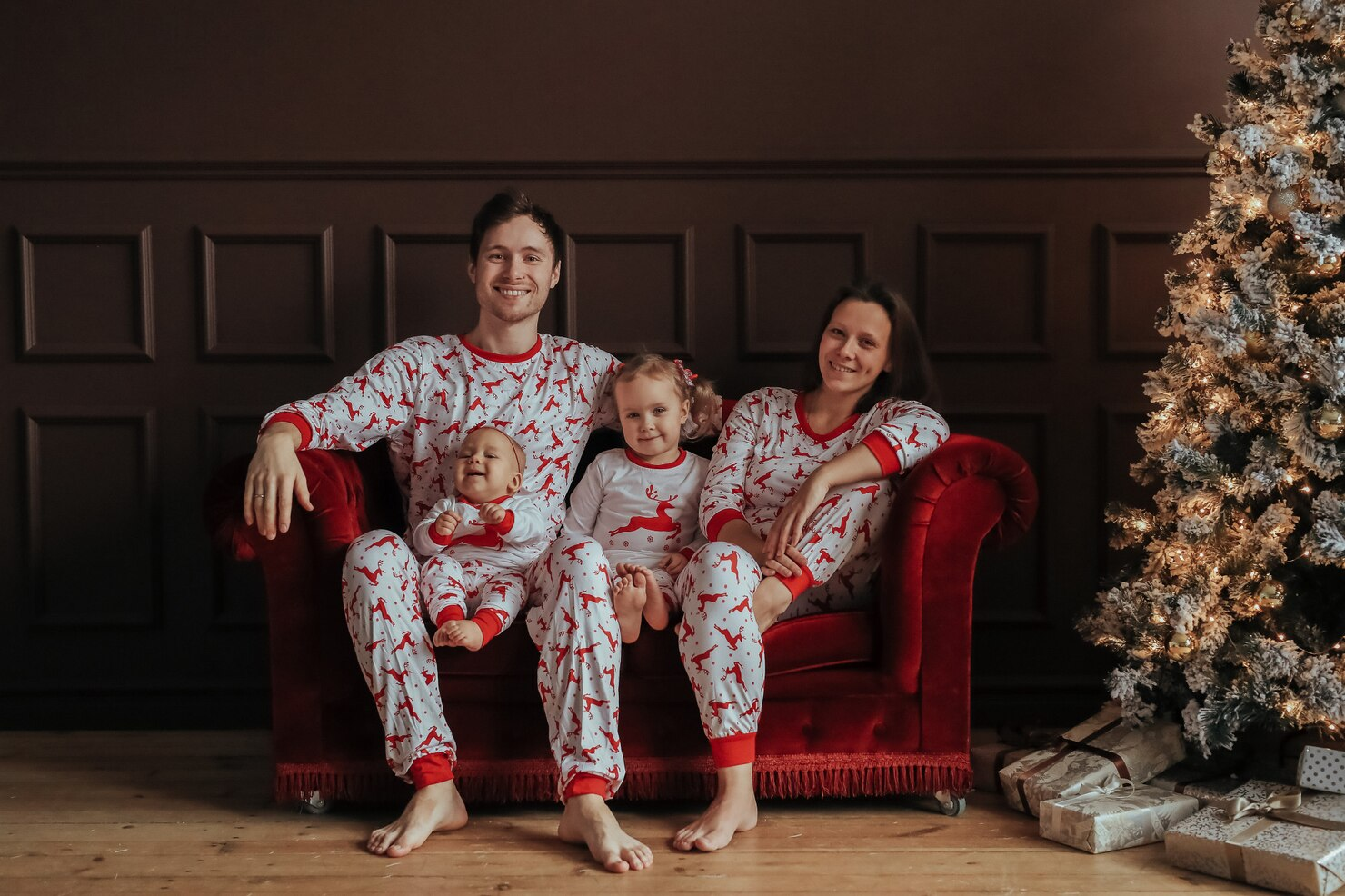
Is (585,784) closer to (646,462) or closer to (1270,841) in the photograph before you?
(646,462)

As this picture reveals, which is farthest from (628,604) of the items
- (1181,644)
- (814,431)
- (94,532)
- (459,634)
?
(94,532)

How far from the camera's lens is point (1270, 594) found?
2.16 meters

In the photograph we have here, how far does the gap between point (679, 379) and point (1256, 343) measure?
1.20 metres

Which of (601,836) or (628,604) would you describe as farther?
(628,604)

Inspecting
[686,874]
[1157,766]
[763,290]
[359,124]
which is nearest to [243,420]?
[359,124]

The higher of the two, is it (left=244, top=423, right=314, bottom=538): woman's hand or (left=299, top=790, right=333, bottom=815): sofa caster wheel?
(left=244, top=423, right=314, bottom=538): woman's hand

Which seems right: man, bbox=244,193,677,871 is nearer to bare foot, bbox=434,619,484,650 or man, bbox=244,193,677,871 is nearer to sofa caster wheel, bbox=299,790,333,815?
bare foot, bbox=434,619,484,650

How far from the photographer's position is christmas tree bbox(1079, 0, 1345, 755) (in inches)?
83.1

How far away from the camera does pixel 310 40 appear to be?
2.87 m

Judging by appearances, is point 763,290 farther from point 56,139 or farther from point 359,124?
point 56,139

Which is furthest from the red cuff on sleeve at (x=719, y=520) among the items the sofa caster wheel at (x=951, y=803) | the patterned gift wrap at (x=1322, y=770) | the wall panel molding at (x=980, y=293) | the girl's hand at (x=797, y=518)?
the patterned gift wrap at (x=1322, y=770)

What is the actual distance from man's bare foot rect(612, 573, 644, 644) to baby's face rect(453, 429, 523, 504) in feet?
1.27

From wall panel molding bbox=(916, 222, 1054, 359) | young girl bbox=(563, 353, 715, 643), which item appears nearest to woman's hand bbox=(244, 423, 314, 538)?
young girl bbox=(563, 353, 715, 643)

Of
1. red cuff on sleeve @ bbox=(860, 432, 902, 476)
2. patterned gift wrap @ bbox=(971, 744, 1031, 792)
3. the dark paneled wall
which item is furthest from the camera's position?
the dark paneled wall
